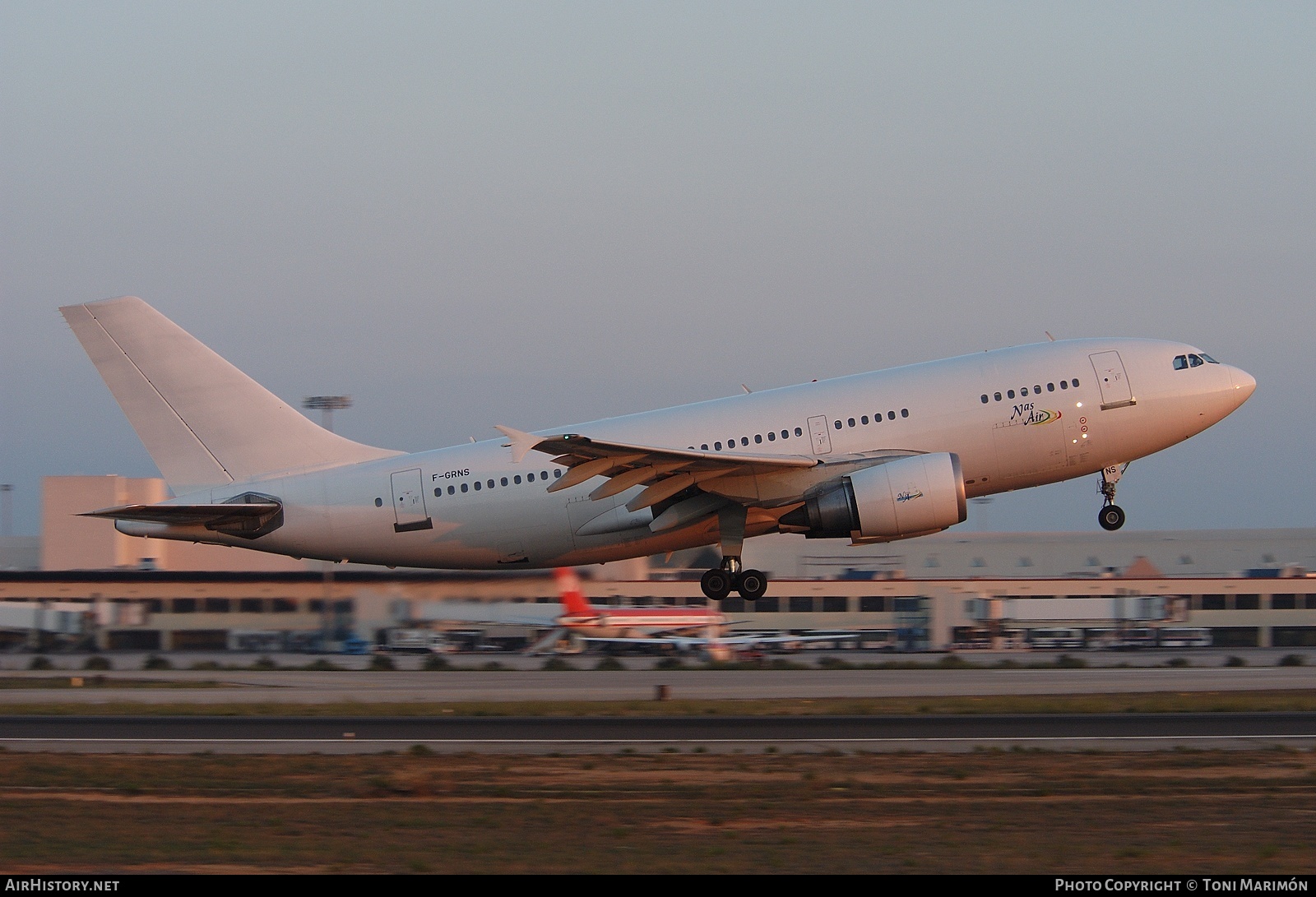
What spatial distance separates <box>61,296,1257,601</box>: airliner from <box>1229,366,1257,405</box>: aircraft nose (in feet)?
0.15

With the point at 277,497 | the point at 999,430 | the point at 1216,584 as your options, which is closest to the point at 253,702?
the point at 277,497

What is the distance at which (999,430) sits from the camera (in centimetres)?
2959

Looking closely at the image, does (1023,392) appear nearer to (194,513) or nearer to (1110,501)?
(1110,501)

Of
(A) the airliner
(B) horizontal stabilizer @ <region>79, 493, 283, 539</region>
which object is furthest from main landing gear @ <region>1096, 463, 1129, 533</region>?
(B) horizontal stabilizer @ <region>79, 493, 283, 539</region>

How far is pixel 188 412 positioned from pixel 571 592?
19198 mm

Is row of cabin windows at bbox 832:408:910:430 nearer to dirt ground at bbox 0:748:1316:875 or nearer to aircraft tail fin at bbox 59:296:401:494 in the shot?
dirt ground at bbox 0:748:1316:875

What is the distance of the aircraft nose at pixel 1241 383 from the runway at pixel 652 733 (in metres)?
7.22

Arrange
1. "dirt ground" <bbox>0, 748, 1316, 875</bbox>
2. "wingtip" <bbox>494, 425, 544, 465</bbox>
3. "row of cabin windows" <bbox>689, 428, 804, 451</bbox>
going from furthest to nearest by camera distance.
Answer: "row of cabin windows" <bbox>689, 428, 804, 451</bbox> → "wingtip" <bbox>494, 425, 544, 465</bbox> → "dirt ground" <bbox>0, 748, 1316, 875</bbox>

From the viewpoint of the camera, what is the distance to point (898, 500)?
28.4 m

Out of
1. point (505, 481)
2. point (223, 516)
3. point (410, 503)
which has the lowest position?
point (223, 516)

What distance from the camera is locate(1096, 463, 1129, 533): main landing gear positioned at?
31.0 metres

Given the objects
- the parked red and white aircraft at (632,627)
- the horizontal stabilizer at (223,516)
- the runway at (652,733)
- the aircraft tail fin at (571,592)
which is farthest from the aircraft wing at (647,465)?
the parked red and white aircraft at (632,627)

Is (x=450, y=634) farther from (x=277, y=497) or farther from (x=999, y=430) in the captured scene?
(x=999, y=430)

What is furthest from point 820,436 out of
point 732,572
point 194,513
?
point 194,513
